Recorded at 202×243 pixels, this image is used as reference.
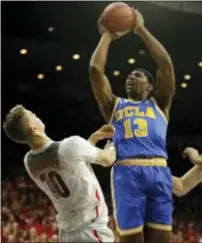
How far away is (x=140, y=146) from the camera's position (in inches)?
156

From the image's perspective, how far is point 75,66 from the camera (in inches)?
355

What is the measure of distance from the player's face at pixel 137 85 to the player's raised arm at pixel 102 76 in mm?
133

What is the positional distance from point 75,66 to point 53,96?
2.87 feet

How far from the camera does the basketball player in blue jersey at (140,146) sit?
153 inches

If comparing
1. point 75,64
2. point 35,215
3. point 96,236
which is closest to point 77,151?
point 96,236

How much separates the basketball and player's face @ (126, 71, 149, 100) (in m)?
0.31

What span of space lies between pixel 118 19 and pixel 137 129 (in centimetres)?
68

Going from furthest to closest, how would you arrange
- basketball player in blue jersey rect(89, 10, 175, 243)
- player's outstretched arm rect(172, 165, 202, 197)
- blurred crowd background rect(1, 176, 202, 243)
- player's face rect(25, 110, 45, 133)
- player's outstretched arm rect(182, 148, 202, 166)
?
blurred crowd background rect(1, 176, 202, 243), player's outstretched arm rect(172, 165, 202, 197), player's outstretched arm rect(182, 148, 202, 166), basketball player in blue jersey rect(89, 10, 175, 243), player's face rect(25, 110, 45, 133)

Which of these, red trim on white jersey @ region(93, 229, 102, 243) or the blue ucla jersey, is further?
the blue ucla jersey

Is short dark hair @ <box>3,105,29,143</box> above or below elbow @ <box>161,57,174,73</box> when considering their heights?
below

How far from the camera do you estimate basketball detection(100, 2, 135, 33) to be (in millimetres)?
3941

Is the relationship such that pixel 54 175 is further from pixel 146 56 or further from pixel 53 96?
pixel 53 96

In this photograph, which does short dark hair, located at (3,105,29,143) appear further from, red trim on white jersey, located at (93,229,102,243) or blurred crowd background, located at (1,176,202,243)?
blurred crowd background, located at (1,176,202,243)

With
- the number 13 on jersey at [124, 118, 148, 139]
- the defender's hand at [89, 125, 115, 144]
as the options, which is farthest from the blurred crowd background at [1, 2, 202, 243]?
the defender's hand at [89, 125, 115, 144]
